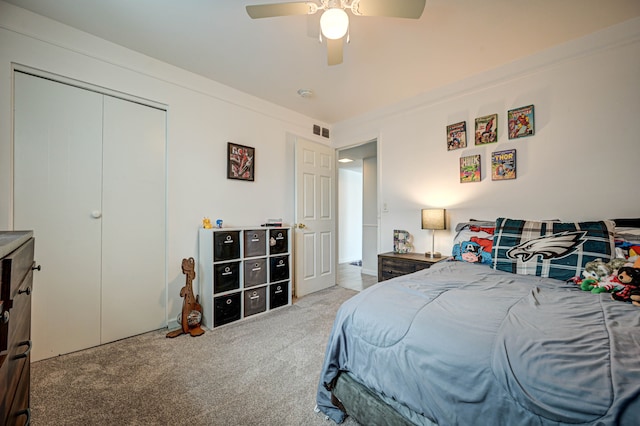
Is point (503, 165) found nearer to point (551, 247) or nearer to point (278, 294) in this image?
point (551, 247)

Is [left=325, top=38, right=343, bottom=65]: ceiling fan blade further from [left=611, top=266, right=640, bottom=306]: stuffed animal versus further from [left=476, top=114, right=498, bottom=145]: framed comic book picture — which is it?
[left=611, top=266, right=640, bottom=306]: stuffed animal

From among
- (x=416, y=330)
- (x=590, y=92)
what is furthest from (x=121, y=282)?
(x=590, y=92)

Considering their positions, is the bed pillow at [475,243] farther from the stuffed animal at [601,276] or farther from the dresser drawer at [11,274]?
the dresser drawer at [11,274]

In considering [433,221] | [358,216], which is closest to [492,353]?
[433,221]

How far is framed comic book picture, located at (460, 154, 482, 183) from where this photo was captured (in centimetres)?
262

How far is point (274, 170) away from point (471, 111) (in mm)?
2375

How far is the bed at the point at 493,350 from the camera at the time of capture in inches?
27.2

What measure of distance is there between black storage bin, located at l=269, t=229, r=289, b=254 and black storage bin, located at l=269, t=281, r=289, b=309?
394 mm

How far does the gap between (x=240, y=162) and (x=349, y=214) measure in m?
4.09

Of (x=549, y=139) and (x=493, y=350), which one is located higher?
(x=549, y=139)

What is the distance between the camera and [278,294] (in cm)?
294

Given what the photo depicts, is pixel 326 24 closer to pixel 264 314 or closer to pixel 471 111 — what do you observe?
pixel 471 111

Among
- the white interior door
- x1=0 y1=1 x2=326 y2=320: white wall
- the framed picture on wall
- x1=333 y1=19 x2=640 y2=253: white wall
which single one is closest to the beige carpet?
x1=0 y1=1 x2=326 y2=320: white wall

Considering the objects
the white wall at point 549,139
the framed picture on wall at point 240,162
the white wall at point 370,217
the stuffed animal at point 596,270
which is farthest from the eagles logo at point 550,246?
the white wall at point 370,217
